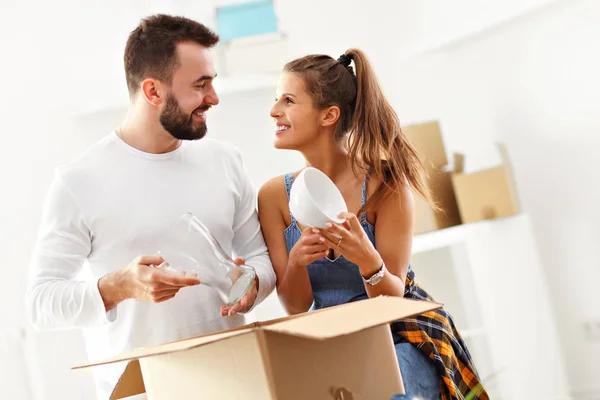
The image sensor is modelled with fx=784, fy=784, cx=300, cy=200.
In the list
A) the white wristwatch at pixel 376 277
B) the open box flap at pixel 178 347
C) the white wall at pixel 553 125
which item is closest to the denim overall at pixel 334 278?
the white wristwatch at pixel 376 277

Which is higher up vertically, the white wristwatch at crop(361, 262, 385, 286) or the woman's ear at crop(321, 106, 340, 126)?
the woman's ear at crop(321, 106, 340, 126)

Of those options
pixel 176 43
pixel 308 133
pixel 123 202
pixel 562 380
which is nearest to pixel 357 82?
pixel 308 133

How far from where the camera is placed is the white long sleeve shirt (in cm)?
160

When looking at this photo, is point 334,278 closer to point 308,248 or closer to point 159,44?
point 308,248

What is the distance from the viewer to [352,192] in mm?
1795

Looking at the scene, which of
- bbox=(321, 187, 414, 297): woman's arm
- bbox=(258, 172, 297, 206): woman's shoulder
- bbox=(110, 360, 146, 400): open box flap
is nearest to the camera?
bbox=(110, 360, 146, 400): open box flap

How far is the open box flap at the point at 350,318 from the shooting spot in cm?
92

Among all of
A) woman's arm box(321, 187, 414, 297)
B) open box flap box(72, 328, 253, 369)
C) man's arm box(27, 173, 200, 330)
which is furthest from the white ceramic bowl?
open box flap box(72, 328, 253, 369)

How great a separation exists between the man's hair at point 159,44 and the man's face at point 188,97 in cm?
2

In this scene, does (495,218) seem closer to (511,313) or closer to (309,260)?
(511,313)

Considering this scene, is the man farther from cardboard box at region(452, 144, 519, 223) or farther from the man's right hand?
cardboard box at region(452, 144, 519, 223)

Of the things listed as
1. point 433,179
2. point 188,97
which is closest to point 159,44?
point 188,97

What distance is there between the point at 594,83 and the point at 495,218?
0.62 m

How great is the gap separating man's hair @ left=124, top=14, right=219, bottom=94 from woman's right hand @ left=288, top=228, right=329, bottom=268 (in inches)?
20.8
